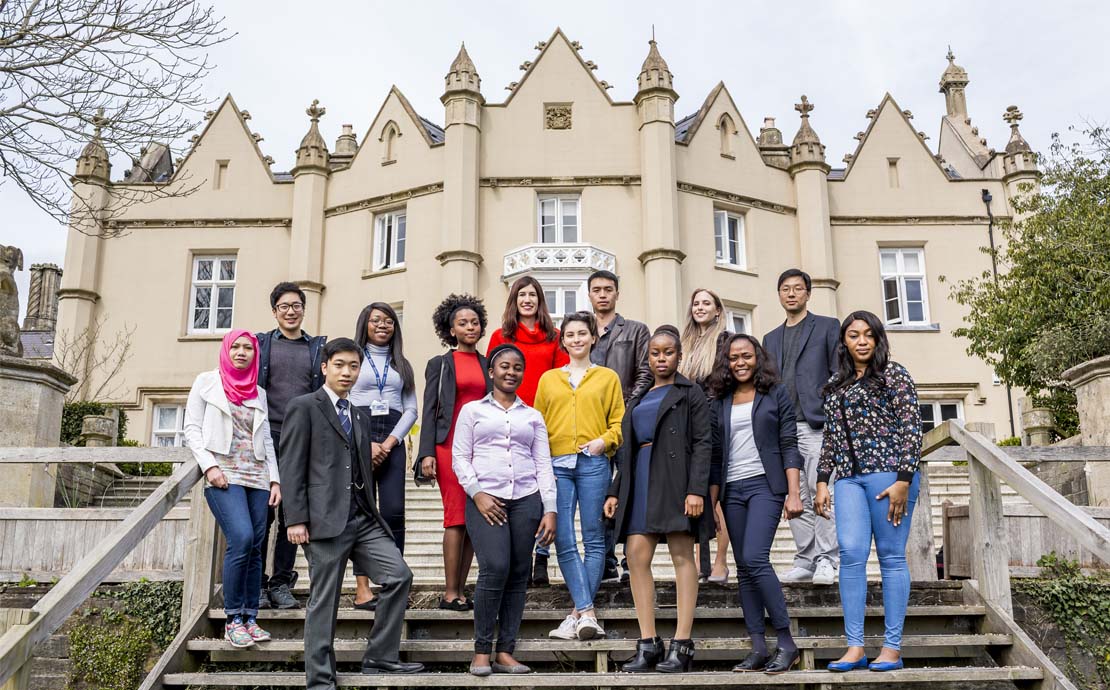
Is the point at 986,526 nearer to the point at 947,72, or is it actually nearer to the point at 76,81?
the point at 76,81

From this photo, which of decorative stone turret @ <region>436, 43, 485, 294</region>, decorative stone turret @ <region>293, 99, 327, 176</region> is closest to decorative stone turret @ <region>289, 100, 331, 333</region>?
decorative stone turret @ <region>293, 99, 327, 176</region>

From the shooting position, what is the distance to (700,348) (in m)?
6.87

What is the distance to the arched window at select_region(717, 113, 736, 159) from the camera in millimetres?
24859

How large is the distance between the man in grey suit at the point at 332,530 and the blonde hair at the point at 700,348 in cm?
229

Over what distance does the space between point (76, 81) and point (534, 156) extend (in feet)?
44.8

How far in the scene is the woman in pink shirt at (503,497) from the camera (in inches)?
218

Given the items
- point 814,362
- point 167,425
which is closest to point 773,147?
point 167,425

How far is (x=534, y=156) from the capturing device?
23.6m

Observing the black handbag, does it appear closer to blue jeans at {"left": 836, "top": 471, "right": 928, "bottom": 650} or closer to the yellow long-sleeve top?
the yellow long-sleeve top

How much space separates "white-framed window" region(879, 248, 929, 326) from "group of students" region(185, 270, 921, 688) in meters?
19.2

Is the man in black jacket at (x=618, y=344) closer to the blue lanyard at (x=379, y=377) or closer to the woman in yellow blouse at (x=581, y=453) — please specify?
the woman in yellow blouse at (x=581, y=453)

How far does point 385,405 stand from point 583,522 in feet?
5.28

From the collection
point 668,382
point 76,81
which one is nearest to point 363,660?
point 668,382

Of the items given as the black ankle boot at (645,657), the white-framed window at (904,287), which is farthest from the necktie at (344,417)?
the white-framed window at (904,287)
